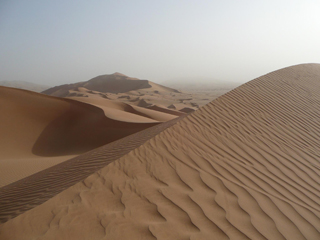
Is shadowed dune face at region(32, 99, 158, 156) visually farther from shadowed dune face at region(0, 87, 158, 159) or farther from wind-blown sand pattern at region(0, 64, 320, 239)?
wind-blown sand pattern at region(0, 64, 320, 239)

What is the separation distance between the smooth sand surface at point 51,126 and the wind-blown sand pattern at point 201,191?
6.37m

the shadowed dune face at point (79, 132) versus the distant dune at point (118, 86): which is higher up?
the distant dune at point (118, 86)

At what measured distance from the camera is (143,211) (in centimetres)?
232

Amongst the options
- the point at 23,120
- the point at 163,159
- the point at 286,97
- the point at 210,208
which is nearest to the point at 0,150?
the point at 23,120

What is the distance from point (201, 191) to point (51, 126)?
11231 mm

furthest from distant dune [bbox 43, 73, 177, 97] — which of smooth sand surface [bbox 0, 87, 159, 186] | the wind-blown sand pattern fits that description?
the wind-blown sand pattern

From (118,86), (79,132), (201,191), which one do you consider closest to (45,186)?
(201,191)

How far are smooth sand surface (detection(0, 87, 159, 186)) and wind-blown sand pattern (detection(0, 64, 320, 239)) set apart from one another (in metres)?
6.37

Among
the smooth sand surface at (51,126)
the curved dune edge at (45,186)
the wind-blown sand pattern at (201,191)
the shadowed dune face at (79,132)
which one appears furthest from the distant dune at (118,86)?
the curved dune edge at (45,186)

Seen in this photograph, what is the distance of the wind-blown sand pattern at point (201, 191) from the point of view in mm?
2090

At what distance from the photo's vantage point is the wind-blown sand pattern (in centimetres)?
209

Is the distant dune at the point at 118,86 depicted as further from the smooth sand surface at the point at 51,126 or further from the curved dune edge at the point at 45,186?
the curved dune edge at the point at 45,186

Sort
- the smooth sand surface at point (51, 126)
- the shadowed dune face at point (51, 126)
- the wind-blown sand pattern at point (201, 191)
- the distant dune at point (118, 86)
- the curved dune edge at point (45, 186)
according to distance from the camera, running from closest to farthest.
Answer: the wind-blown sand pattern at point (201, 191)
the curved dune edge at point (45, 186)
the smooth sand surface at point (51, 126)
the shadowed dune face at point (51, 126)
the distant dune at point (118, 86)

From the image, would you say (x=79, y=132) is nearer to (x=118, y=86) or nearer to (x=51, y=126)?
(x=51, y=126)
